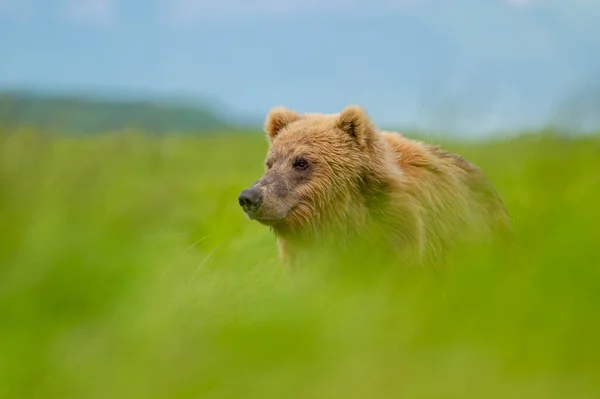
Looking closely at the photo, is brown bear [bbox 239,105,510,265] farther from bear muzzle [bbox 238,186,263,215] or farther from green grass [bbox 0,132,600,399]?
green grass [bbox 0,132,600,399]

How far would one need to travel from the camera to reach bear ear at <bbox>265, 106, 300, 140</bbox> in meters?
4.66

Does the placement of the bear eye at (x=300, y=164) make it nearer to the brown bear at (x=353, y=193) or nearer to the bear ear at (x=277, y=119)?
the brown bear at (x=353, y=193)

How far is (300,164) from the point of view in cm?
437

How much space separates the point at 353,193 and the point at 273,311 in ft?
11.0

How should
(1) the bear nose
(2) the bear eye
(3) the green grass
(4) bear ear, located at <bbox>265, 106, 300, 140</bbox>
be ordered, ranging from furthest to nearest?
1. (4) bear ear, located at <bbox>265, 106, 300, 140</bbox>
2. (2) the bear eye
3. (1) the bear nose
4. (3) the green grass

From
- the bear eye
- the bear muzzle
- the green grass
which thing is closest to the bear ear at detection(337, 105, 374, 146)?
the bear eye

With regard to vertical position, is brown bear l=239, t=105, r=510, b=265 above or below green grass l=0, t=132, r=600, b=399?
below

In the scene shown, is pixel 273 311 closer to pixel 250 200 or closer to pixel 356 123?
pixel 250 200

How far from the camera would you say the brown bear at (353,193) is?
13.4ft

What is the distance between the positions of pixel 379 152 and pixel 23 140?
3.42 m

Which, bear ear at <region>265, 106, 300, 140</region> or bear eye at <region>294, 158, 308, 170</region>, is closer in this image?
bear eye at <region>294, 158, 308, 170</region>

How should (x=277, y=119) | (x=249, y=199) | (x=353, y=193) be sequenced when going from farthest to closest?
(x=277, y=119), (x=353, y=193), (x=249, y=199)

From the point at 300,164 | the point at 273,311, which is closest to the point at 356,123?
the point at 300,164

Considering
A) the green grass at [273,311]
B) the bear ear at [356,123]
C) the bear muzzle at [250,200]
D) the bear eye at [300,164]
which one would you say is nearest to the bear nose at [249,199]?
the bear muzzle at [250,200]
